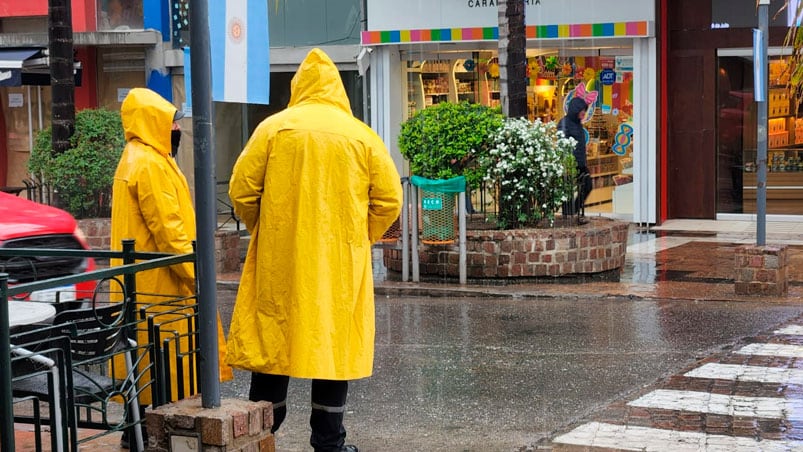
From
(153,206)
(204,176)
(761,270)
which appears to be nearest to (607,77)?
(761,270)

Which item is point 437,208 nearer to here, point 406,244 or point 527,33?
point 406,244

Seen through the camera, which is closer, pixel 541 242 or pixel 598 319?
pixel 598 319

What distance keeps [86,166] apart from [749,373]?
10709mm

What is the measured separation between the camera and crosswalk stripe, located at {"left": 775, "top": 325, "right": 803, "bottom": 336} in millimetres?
9723

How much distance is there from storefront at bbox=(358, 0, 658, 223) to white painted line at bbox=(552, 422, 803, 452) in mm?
11817

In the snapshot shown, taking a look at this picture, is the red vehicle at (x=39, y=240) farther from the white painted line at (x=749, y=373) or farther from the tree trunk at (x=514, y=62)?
the tree trunk at (x=514, y=62)

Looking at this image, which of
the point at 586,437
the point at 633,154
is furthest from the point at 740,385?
the point at 633,154

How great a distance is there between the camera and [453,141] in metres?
13.0

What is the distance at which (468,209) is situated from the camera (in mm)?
13711

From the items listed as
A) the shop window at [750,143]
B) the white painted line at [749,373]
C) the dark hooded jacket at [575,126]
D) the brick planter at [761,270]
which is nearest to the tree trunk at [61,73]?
the dark hooded jacket at [575,126]

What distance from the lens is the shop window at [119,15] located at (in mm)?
21828

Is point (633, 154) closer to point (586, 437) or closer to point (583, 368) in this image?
point (583, 368)

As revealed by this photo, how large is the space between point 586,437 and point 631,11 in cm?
1231

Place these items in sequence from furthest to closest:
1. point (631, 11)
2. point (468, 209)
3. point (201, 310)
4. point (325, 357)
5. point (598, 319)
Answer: point (631, 11) → point (468, 209) → point (598, 319) → point (325, 357) → point (201, 310)
